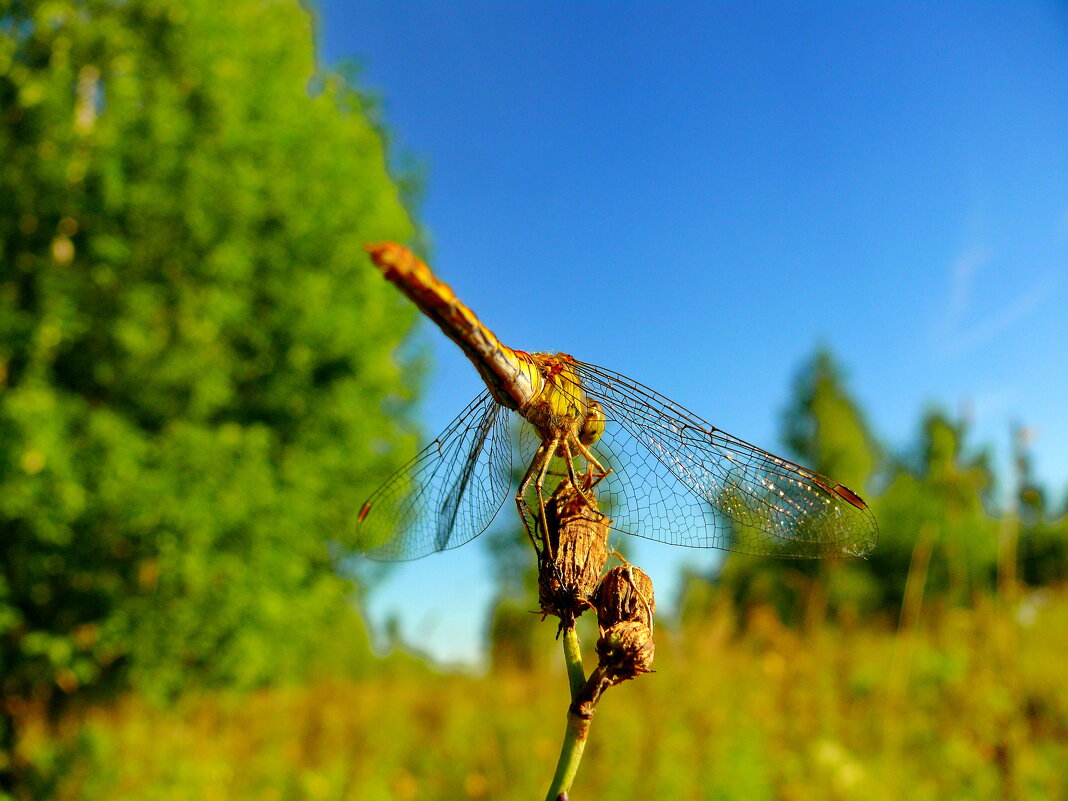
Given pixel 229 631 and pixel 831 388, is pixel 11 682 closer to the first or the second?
pixel 229 631

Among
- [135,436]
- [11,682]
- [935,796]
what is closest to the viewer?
[935,796]

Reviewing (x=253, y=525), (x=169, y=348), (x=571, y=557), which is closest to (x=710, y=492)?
(x=571, y=557)

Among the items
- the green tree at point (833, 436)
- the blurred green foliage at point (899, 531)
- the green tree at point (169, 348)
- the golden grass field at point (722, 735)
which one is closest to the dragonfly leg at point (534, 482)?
the blurred green foliage at point (899, 531)

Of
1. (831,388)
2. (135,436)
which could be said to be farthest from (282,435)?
(831,388)

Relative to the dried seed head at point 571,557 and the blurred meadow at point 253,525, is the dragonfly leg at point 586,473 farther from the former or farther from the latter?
the blurred meadow at point 253,525

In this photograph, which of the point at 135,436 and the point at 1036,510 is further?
the point at 135,436

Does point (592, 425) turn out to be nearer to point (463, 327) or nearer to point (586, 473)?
point (586, 473)

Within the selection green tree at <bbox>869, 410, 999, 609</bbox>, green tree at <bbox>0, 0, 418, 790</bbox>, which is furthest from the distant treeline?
green tree at <bbox>0, 0, 418, 790</bbox>
